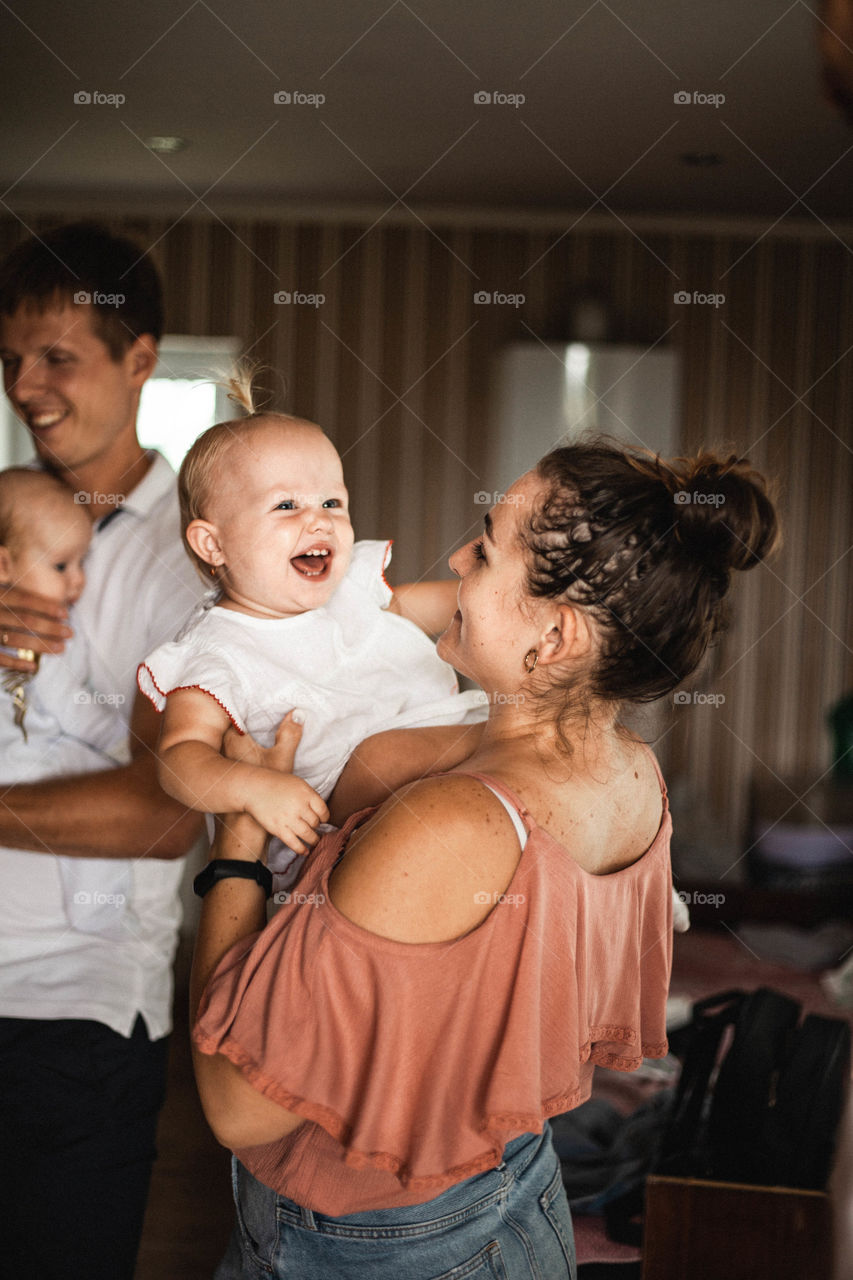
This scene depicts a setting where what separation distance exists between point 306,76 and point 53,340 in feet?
3.44

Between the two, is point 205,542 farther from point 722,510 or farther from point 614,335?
point 614,335

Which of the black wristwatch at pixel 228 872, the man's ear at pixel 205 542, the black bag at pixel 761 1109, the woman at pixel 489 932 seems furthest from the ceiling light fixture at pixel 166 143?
the black bag at pixel 761 1109

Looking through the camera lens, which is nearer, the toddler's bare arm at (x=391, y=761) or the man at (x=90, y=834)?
the toddler's bare arm at (x=391, y=761)

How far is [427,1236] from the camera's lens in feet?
2.38

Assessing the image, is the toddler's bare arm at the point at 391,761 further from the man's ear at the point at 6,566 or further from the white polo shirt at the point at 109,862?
the man's ear at the point at 6,566

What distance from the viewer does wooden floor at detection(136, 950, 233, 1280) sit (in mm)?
1668

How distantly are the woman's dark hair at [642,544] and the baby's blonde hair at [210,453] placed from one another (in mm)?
266

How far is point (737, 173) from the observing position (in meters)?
2.35

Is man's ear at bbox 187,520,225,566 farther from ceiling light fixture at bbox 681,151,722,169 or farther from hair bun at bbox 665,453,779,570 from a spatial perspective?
ceiling light fixture at bbox 681,151,722,169

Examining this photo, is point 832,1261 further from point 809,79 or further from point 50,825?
point 809,79

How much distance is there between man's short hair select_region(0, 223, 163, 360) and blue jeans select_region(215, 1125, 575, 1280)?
0.82 metres

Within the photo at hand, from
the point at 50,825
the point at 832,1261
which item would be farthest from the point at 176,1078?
the point at 832,1261

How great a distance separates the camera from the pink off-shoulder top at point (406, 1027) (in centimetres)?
65

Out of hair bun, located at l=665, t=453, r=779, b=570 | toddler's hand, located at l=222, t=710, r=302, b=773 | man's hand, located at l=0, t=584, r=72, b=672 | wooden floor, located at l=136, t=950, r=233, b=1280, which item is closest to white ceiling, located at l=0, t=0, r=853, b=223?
man's hand, located at l=0, t=584, r=72, b=672
